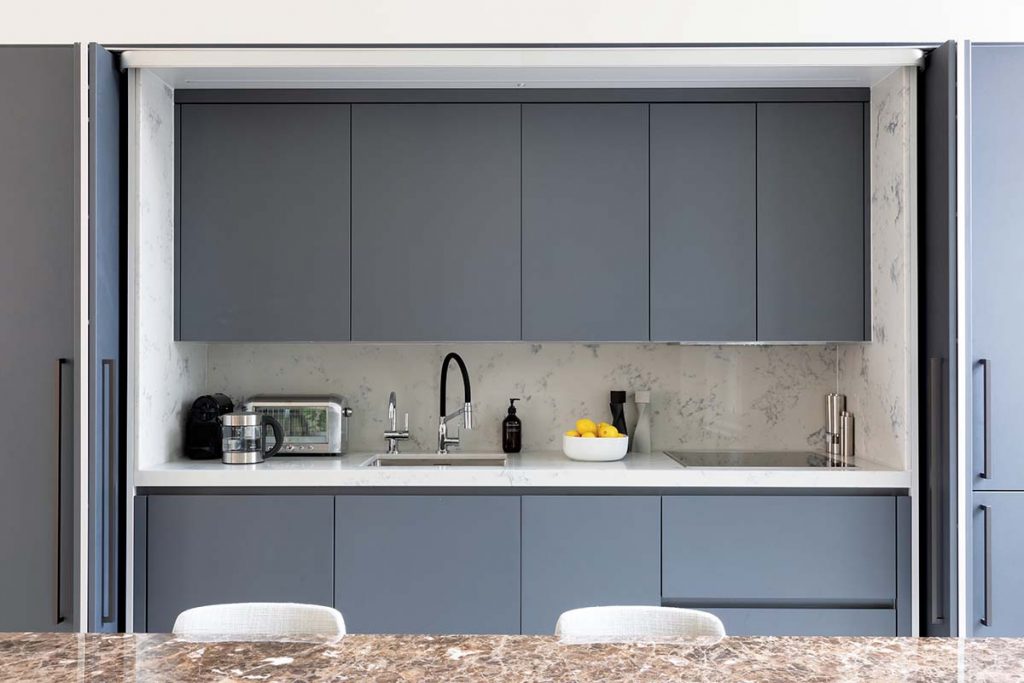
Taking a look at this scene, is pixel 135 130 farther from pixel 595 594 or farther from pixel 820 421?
pixel 820 421

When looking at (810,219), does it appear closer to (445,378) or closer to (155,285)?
(445,378)

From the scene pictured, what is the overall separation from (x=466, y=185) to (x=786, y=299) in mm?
1197

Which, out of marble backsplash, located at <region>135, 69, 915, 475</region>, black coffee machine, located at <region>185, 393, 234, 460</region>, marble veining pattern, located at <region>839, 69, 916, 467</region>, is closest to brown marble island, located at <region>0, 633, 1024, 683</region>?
marble veining pattern, located at <region>839, 69, 916, 467</region>

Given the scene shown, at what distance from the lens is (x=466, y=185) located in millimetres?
2939

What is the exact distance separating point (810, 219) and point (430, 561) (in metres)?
1.76

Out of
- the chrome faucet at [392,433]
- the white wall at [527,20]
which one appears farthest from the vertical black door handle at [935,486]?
the chrome faucet at [392,433]

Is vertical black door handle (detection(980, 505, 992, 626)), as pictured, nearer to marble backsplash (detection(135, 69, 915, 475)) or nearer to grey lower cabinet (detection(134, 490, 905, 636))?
grey lower cabinet (detection(134, 490, 905, 636))

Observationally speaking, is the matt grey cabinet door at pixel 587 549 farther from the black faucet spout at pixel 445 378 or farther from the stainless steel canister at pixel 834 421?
the stainless steel canister at pixel 834 421

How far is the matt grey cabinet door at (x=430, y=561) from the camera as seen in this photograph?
8.84 ft

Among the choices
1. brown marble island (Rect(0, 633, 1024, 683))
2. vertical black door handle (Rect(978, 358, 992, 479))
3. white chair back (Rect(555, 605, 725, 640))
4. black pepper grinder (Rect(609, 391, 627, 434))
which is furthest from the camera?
black pepper grinder (Rect(609, 391, 627, 434))

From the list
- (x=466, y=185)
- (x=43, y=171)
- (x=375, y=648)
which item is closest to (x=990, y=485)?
(x=466, y=185)

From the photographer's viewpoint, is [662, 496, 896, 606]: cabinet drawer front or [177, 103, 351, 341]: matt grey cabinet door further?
[177, 103, 351, 341]: matt grey cabinet door

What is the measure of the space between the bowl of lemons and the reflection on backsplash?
329 mm

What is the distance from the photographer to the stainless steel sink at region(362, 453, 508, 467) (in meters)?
3.12
